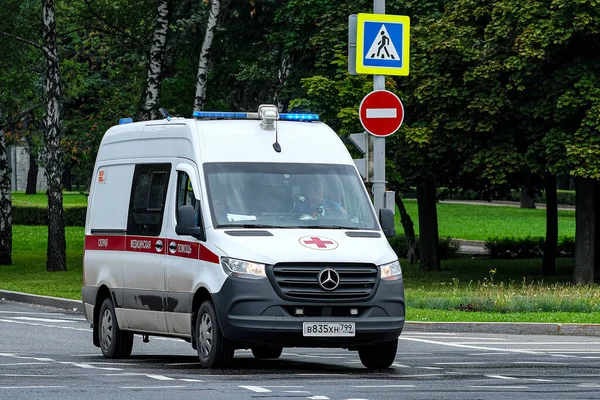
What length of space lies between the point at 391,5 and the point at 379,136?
52.1 ft

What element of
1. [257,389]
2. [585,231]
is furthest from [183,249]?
[585,231]

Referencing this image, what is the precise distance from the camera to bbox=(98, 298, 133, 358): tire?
52.6 ft

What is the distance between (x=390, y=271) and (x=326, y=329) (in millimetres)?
902

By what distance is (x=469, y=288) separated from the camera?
30484 mm

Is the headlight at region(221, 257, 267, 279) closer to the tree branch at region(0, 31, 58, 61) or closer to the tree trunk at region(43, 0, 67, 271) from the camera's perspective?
the tree trunk at region(43, 0, 67, 271)

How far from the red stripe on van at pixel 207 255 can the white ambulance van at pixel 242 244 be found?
2 cm

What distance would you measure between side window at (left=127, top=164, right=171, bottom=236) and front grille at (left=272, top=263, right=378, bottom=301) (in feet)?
7.00

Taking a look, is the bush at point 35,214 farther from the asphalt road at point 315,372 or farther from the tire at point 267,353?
the tire at point 267,353

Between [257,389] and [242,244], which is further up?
[242,244]

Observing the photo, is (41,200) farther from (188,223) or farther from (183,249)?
(188,223)

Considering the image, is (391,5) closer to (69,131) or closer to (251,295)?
(69,131)

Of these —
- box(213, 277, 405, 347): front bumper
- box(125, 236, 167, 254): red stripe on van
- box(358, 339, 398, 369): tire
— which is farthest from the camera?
box(125, 236, 167, 254): red stripe on van

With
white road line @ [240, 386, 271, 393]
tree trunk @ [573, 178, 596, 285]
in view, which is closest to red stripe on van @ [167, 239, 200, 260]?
white road line @ [240, 386, 271, 393]

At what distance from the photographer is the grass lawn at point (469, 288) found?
22922 mm
